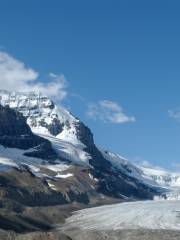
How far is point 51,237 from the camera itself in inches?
4545

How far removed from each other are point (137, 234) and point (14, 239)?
35772 mm

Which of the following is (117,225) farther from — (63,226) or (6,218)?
(6,218)

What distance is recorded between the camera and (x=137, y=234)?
466 ft

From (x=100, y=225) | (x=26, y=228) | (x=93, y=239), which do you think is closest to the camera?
(x=93, y=239)

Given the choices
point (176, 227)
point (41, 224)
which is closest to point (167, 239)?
point (176, 227)

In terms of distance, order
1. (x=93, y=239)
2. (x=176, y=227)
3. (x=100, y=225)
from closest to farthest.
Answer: (x=93, y=239)
(x=176, y=227)
(x=100, y=225)

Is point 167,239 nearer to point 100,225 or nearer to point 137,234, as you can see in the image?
point 137,234

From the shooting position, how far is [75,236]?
464 feet

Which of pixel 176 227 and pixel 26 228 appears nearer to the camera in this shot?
pixel 26 228

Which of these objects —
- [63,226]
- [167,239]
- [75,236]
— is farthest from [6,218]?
[167,239]

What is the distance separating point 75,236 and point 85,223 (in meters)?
58.0

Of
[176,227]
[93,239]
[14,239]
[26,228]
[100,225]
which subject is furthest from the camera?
[100,225]

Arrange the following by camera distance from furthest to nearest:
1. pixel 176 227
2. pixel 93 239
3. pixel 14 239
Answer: pixel 176 227
pixel 93 239
pixel 14 239

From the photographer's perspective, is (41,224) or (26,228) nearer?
(26,228)
